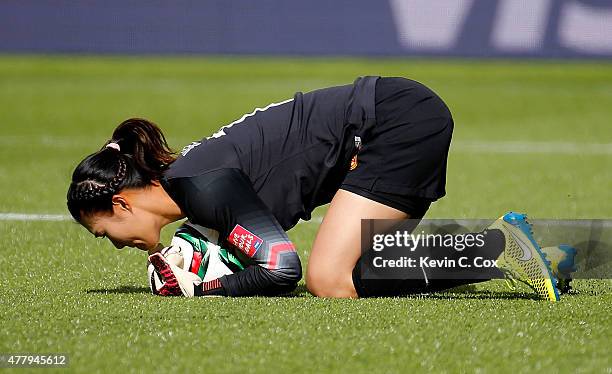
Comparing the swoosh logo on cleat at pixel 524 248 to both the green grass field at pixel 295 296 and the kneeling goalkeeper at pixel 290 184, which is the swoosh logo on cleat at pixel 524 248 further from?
the green grass field at pixel 295 296

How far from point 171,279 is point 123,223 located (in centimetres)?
29

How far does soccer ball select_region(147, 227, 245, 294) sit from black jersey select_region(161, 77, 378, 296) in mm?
56

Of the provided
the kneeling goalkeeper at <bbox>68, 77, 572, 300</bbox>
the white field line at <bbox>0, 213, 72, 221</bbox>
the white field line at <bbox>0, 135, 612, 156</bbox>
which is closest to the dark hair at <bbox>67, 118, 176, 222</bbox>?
the kneeling goalkeeper at <bbox>68, 77, 572, 300</bbox>

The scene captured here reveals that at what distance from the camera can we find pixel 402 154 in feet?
14.4

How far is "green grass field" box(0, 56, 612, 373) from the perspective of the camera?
334 centimetres

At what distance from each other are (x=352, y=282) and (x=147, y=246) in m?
0.83

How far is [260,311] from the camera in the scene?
3912mm

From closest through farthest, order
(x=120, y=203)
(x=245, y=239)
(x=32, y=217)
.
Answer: (x=245, y=239)
(x=120, y=203)
(x=32, y=217)

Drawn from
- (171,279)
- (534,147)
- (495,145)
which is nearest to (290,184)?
(171,279)

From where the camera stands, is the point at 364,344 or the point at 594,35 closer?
the point at 364,344

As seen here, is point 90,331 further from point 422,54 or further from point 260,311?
point 422,54

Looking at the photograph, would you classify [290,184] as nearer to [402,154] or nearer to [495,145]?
[402,154]

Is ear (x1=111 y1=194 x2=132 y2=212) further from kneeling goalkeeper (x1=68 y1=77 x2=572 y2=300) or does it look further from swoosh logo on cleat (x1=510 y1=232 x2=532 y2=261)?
swoosh logo on cleat (x1=510 y1=232 x2=532 y2=261)

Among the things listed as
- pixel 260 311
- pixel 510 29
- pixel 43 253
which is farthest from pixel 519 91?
pixel 260 311
